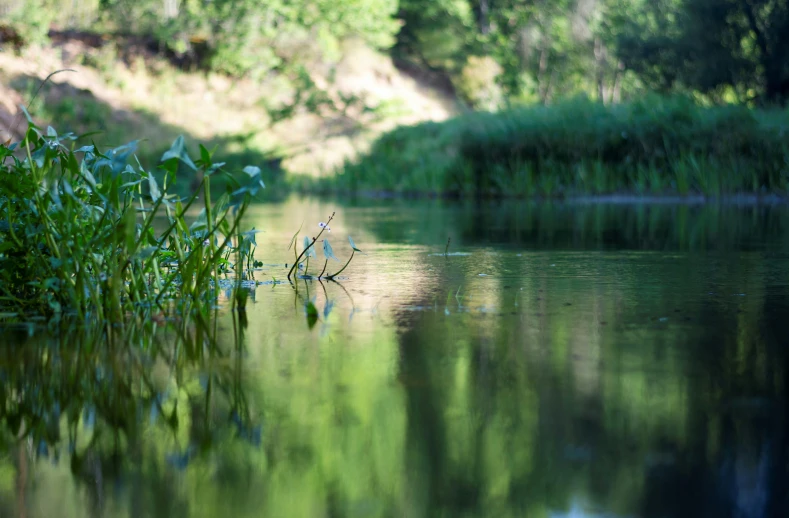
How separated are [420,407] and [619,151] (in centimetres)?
1107

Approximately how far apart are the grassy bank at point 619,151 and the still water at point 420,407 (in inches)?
338

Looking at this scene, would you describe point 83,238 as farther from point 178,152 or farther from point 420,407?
point 420,407

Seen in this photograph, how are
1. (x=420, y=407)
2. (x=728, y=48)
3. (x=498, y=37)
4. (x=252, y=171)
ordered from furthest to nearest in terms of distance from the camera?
(x=498, y=37) < (x=728, y=48) < (x=252, y=171) < (x=420, y=407)

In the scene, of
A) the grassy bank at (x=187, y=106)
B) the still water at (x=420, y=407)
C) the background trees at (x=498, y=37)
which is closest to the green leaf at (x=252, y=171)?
the still water at (x=420, y=407)

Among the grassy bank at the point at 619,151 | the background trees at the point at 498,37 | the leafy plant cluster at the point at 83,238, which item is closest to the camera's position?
the leafy plant cluster at the point at 83,238

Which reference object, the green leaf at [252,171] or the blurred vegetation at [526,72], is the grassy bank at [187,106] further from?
the green leaf at [252,171]

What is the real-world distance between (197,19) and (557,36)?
14.2 m

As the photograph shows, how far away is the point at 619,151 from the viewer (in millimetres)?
12352

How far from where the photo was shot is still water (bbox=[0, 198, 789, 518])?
1327mm

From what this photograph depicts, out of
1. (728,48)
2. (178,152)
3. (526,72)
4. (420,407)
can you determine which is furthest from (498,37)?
(420,407)

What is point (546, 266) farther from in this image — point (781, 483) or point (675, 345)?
point (781, 483)

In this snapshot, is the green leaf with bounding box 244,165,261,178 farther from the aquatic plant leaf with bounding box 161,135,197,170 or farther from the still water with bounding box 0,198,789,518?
the still water with bounding box 0,198,789,518

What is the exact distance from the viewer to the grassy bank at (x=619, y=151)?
37.8 ft

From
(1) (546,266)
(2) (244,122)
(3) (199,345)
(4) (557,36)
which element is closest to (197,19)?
(2) (244,122)
